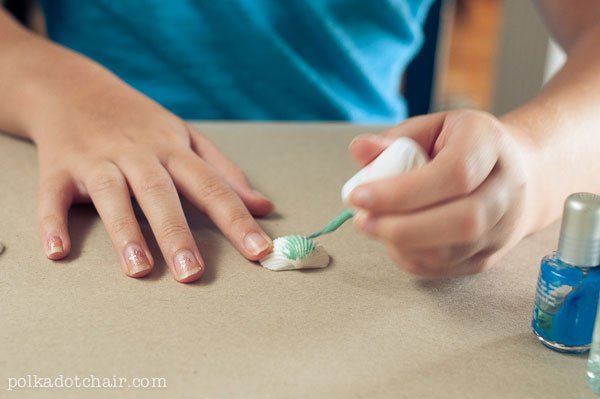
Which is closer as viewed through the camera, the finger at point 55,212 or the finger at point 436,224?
the finger at point 436,224

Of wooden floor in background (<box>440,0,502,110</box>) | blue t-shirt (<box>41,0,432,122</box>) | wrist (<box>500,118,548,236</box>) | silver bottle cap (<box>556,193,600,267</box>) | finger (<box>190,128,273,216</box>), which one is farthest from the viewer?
wooden floor in background (<box>440,0,502,110</box>)

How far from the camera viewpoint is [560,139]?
54cm

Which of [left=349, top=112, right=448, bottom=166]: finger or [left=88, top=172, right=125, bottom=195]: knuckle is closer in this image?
[left=349, top=112, right=448, bottom=166]: finger

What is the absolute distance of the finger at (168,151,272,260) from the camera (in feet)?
1.77

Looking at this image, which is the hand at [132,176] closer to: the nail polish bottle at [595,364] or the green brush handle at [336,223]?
the green brush handle at [336,223]

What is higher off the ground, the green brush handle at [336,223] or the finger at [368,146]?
the finger at [368,146]

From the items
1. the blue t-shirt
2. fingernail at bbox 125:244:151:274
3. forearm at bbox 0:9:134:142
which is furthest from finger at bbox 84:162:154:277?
the blue t-shirt

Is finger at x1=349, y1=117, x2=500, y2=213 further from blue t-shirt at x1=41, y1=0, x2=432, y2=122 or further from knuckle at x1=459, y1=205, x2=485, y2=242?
blue t-shirt at x1=41, y1=0, x2=432, y2=122

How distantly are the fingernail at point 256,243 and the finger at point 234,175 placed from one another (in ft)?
0.19

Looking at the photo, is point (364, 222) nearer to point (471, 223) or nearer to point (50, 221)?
point (471, 223)

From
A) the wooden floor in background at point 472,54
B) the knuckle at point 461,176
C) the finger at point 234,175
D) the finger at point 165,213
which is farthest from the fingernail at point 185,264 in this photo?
the wooden floor in background at point 472,54

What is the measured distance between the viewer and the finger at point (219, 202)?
0.54m

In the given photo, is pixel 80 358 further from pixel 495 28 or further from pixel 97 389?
pixel 495 28

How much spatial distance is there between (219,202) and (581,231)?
0.96 ft
